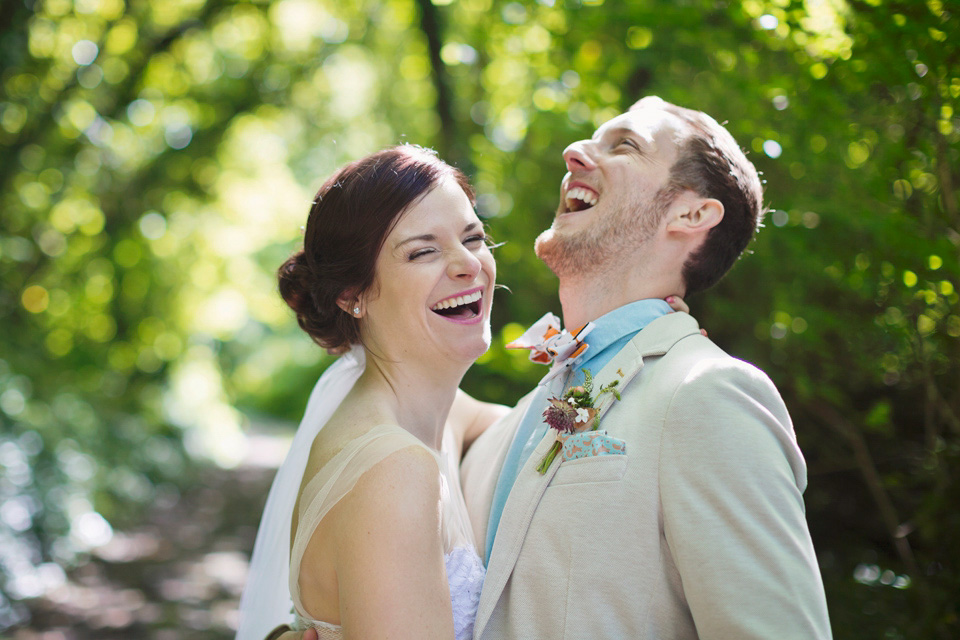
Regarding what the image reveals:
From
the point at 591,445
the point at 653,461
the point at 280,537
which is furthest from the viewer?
the point at 280,537

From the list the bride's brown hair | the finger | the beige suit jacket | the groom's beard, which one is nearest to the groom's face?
the groom's beard

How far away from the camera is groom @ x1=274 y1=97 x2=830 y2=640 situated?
183 cm

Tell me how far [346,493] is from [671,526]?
900 mm

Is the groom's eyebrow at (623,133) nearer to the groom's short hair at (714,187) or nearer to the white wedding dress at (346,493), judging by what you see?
the groom's short hair at (714,187)

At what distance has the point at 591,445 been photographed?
217 centimetres

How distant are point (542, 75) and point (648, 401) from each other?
11.1 feet

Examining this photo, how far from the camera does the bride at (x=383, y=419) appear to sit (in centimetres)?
210

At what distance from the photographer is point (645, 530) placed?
79.5 inches

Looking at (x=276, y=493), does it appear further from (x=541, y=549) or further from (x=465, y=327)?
(x=541, y=549)

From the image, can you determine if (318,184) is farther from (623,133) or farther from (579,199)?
(623,133)

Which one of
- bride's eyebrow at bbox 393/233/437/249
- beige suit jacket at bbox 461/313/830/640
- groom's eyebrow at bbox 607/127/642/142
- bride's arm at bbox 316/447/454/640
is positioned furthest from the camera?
groom's eyebrow at bbox 607/127/642/142

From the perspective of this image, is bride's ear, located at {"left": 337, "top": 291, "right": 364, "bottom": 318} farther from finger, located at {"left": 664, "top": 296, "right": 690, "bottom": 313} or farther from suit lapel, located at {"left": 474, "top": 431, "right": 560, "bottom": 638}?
finger, located at {"left": 664, "top": 296, "right": 690, "bottom": 313}

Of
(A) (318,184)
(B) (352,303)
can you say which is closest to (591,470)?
(B) (352,303)

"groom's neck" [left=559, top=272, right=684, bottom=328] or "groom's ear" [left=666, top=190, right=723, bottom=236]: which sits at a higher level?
"groom's ear" [left=666, top=190, right=723, bottom=236]
